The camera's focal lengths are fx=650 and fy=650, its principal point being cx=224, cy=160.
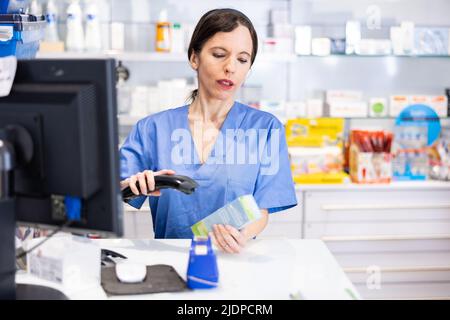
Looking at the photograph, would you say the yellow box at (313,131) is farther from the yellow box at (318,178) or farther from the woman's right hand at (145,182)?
the woman's right hand at (145,182)

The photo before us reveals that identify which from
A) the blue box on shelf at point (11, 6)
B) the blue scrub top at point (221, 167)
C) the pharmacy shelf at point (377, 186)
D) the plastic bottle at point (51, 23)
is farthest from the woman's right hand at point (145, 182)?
the plastic bottle at point (51, 23)

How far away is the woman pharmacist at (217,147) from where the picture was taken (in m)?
2.18

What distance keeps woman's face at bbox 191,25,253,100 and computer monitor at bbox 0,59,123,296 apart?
0.86 metres

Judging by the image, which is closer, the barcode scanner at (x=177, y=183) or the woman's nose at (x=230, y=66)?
the barcode scanner at (x=177, y=183)

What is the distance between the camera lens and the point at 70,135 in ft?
4.42

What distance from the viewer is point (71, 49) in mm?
3500

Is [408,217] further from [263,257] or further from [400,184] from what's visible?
[263,257]

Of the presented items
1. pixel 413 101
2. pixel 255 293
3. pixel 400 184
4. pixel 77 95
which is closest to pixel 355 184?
pixel 400 184

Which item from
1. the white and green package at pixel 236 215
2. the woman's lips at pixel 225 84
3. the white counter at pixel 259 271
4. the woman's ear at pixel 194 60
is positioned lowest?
the white counter at pixel 259 271

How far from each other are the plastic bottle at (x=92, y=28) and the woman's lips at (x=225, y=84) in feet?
4.92

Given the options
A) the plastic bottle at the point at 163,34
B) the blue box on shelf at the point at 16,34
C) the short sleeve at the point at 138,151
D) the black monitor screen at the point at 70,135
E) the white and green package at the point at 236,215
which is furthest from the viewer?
the plastic bottle at the point at 163,34

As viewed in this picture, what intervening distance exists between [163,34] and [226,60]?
1454mm

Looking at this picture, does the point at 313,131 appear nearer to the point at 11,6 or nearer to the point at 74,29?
the point at 74,29

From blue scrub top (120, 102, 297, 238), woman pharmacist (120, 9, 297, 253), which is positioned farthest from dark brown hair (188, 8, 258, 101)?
blue scrub top (120, 102, 297, 238)
